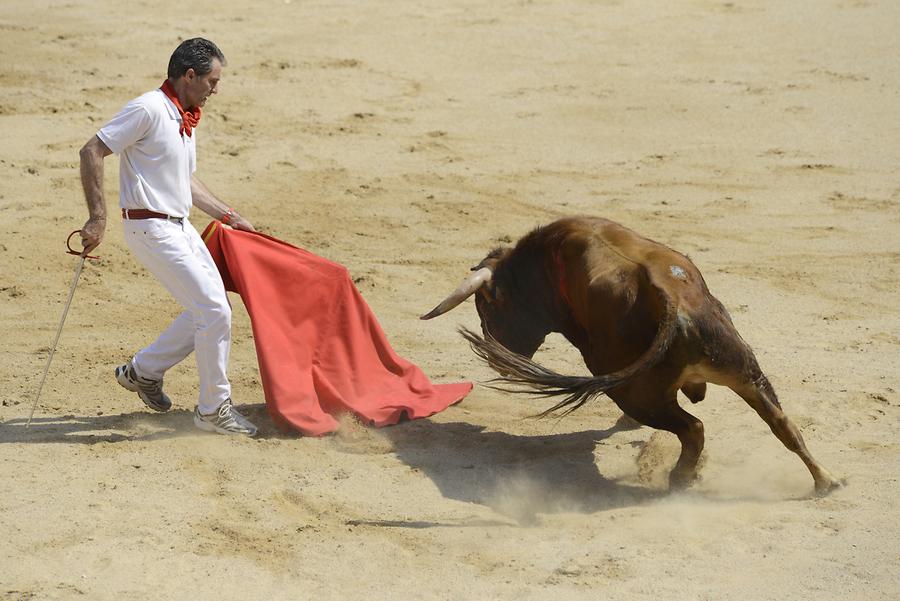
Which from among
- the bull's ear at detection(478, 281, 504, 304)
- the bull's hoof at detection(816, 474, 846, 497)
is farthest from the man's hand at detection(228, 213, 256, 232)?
the bull's hoof at detection(816, 474, 846, 497)

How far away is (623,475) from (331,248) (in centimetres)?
380

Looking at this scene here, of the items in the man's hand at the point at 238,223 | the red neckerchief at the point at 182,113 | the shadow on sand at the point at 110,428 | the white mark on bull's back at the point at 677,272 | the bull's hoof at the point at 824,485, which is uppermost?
the red neckerchief at the point at 182,113

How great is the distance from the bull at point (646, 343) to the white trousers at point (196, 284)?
46.5 inches

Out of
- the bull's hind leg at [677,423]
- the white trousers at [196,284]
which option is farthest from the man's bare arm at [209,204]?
the bull's hind leg at [677,423]

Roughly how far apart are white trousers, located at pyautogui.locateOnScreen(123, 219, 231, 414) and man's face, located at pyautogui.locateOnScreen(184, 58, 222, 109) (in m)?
0.56

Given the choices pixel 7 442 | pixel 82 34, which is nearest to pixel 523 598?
pixel 7 442

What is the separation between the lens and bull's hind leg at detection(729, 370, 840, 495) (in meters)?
5.64

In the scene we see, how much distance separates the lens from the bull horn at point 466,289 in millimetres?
Answer: 6246

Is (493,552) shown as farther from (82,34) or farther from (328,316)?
(82,34)

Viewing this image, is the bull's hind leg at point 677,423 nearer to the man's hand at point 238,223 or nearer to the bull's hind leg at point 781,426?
the bull's hind leg at point 781,426

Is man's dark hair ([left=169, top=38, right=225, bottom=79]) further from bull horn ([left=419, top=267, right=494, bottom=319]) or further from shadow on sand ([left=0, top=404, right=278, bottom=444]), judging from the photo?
shadow on sand ([left=0, top=404, right=278, bottom=444])

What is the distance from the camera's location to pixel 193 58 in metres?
5.61

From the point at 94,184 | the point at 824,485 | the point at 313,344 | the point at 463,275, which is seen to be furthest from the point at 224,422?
the point at 463,275

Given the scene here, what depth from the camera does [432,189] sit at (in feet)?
33.9
